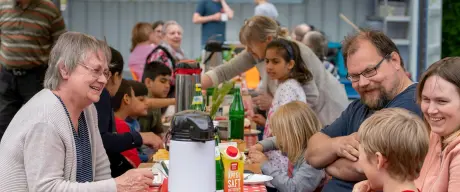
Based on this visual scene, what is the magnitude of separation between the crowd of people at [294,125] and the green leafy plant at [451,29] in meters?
5.71

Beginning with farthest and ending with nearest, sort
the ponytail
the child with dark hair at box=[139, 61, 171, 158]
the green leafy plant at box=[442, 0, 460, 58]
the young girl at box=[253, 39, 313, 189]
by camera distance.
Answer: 1. the green leafy plant at box=[442, 0, 460, 58]
2. the child with dark hair at box=[139, 61, 171, 158]
3. the ponytail
4. the young girl at box=[253, 39, 313, 189]

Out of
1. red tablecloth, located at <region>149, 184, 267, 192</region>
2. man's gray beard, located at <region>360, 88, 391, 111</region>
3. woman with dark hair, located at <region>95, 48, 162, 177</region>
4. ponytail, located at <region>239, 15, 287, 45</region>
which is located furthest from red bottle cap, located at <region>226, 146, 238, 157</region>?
ponytail, located at <region>239, 15, 287, 45</region>

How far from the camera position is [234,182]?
2656 mm

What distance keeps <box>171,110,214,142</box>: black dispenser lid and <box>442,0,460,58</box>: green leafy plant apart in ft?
27.5

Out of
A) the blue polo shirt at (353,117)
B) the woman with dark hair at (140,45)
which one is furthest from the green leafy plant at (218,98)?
the woman with dark hair at (140,45)

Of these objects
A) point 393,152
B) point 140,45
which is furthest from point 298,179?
point 140,45

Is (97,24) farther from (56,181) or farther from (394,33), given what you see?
(56,181)

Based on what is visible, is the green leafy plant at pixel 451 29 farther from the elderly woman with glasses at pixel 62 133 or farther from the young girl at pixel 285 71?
the elderly woman with glasses at pixel 62 133

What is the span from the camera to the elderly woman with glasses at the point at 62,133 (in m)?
2.47

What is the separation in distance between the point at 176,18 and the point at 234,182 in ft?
33.7

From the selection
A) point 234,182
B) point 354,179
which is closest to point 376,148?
point 234,182

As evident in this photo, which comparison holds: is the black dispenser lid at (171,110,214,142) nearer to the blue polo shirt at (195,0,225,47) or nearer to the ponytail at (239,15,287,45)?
the ponytail at (239,15,287,45)

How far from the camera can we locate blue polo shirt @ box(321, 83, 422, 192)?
2996 millimetres

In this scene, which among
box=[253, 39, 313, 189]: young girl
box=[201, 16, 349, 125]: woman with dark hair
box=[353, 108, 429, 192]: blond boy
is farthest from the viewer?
box=[201, 16, 349, 125]: woman with dark hair
